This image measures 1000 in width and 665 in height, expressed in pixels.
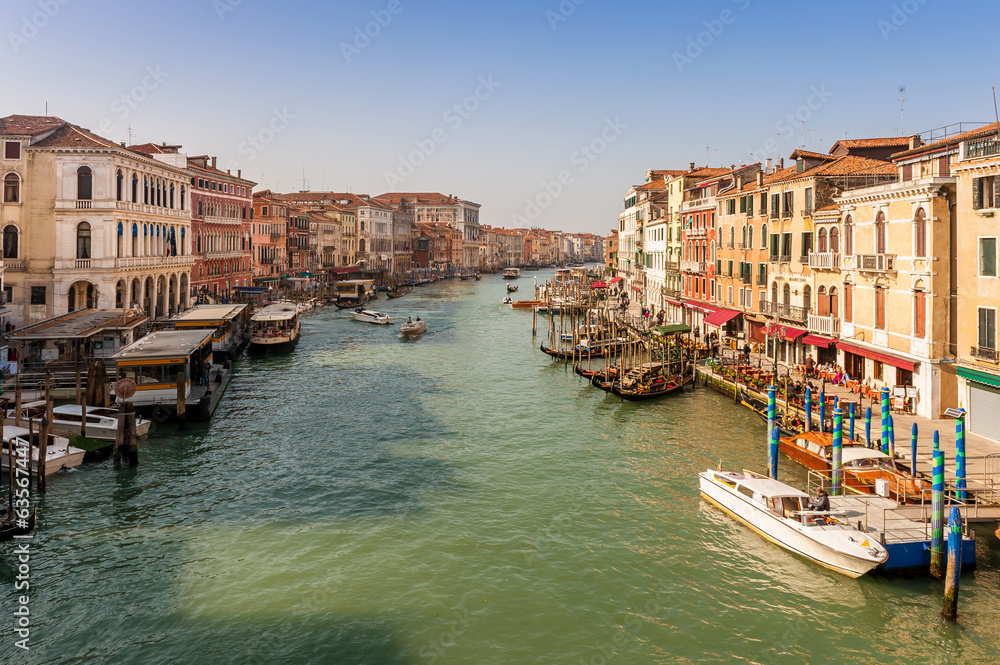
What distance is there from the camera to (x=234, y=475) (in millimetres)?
17859

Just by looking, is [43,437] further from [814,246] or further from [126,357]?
[814,246]

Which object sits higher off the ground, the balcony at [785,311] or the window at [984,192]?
the window at [984,192]

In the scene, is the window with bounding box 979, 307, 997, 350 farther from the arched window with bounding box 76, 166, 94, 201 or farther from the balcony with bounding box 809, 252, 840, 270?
the arched window with bounding box 76, 166, 94, 201

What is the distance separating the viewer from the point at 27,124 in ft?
106

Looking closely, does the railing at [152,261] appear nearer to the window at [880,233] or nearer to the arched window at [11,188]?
the arched window at [11,188]

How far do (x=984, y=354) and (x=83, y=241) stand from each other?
34.4 m

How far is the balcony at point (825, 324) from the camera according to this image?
79.2 ft

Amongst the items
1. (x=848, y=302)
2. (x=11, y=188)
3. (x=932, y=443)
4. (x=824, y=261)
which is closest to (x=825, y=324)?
(x=848, y=302)

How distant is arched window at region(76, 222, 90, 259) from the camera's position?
31266 millimetres

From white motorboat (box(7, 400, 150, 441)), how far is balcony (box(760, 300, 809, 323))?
23.0 m

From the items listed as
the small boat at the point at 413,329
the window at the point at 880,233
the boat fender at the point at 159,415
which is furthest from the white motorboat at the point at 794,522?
→ the small boat at the point at 413,329

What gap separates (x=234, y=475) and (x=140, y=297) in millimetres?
20991

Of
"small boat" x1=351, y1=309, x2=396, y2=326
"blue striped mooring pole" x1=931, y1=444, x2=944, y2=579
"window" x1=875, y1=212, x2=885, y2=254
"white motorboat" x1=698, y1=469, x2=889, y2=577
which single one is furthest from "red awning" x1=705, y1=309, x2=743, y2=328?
"small boat" x1=351, y1=309, x2=396, y2=326

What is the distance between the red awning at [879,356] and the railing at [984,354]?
1.82 metres
